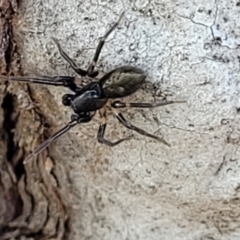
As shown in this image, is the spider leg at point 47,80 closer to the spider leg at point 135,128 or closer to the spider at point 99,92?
the spider at point 99,92

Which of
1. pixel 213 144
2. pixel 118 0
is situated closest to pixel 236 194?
pixel 213 144

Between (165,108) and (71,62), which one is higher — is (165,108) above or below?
below

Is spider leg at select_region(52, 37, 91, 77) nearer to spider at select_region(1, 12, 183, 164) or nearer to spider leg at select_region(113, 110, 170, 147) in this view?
spider at select_region(1, 12, 183, 164)

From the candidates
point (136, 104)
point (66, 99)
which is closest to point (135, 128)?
point (136, 104)

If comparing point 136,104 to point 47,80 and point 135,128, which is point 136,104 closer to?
point 135,128

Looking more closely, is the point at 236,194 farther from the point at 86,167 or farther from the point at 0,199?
the point at 0,199

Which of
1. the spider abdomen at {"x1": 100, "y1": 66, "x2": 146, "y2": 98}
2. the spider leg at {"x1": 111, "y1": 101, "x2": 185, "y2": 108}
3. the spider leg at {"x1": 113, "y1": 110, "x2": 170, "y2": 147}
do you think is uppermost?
the spider abdomen at {"x1": 100, "y1": 66, "x2": 146, "y2": 98}

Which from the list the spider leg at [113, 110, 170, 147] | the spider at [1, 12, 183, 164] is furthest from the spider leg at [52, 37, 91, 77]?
the spider leg at [113, 110, 170, 147]
